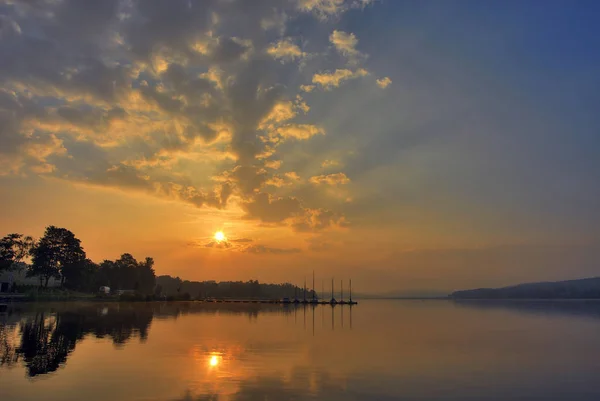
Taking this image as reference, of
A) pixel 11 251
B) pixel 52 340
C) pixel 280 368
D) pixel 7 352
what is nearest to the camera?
pixel 280 368

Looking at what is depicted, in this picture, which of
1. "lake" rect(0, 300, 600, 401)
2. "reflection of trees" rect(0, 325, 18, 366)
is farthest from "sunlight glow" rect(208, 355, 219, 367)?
"reflection of trees" rect(0, 325, 18, 366)

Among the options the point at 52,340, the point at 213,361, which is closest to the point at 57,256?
the point at 52,340

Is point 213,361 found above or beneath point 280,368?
above

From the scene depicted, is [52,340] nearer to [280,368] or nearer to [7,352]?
[7,352]

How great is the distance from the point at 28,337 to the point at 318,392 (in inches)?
1482

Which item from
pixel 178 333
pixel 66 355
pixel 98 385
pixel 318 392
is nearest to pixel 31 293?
pixel 178 333

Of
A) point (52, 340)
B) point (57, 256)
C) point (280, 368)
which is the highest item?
point (57, 256)

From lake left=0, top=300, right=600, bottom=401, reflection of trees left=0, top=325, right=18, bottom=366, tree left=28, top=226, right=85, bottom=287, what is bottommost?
lake left=0, top=300, right=600, bottom=401

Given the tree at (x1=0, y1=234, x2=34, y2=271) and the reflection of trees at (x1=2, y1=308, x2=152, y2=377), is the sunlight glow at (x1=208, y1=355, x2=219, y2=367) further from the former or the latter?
the tree at (x1=0, y1=234, x2=34, y2=271)

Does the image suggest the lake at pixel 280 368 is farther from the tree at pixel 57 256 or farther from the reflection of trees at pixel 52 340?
the tree at pixel 57 256

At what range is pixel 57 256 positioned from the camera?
554 feet

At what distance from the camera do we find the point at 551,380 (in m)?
34.4

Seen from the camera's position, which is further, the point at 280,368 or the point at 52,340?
the point at 52,340

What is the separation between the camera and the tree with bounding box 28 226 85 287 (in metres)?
164
